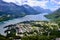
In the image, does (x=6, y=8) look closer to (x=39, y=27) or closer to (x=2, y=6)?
(x=2, y=6)

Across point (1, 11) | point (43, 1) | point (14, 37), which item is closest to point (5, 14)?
point (1, 11)

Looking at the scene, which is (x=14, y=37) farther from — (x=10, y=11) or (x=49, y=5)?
(x=49, y=5)

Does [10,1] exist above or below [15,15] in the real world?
above

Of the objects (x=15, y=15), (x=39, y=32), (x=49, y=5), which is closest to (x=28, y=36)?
(x=39, y=32)

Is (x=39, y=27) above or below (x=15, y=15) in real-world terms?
below

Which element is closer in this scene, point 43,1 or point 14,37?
point 14,37

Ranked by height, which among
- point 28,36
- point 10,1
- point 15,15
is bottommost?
point 28,36

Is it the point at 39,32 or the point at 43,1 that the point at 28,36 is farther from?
the point at 43,1
